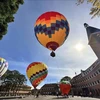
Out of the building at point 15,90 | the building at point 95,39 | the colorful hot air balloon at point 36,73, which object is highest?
the building at point 15,90

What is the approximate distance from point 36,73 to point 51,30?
19.9 meters

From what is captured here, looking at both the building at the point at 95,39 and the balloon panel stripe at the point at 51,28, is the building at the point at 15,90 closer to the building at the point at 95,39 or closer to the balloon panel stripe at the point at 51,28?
the balloon panel stripe at the point at 51,28

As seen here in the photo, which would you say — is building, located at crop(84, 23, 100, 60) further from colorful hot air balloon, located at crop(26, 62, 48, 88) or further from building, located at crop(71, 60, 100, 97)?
building, located at crop(71, 60, 100, 97)

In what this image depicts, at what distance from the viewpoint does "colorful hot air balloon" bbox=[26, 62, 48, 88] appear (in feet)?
115

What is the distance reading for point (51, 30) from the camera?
1666 cm

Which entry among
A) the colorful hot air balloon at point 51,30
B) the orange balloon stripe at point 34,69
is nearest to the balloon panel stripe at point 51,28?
the colorful hot air balloon at point 51,30

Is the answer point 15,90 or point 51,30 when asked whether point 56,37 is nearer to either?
point 51,30

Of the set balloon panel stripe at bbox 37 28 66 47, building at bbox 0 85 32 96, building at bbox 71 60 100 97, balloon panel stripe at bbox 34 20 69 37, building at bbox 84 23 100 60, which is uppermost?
building at bbox 0 85 32 96

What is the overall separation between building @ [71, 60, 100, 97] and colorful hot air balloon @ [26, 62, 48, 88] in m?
22.5

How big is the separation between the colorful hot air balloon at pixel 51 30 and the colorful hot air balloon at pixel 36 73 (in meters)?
18.7

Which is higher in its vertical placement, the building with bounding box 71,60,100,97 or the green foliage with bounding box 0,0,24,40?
the building with bounding box 71,60,100,97

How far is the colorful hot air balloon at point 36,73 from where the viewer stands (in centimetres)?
3491

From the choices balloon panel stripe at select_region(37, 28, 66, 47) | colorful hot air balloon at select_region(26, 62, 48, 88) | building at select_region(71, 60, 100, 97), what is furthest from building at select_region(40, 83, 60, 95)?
balloon panel stripe at select_region(37, 28, 66, 47)

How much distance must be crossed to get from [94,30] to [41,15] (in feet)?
39.0
